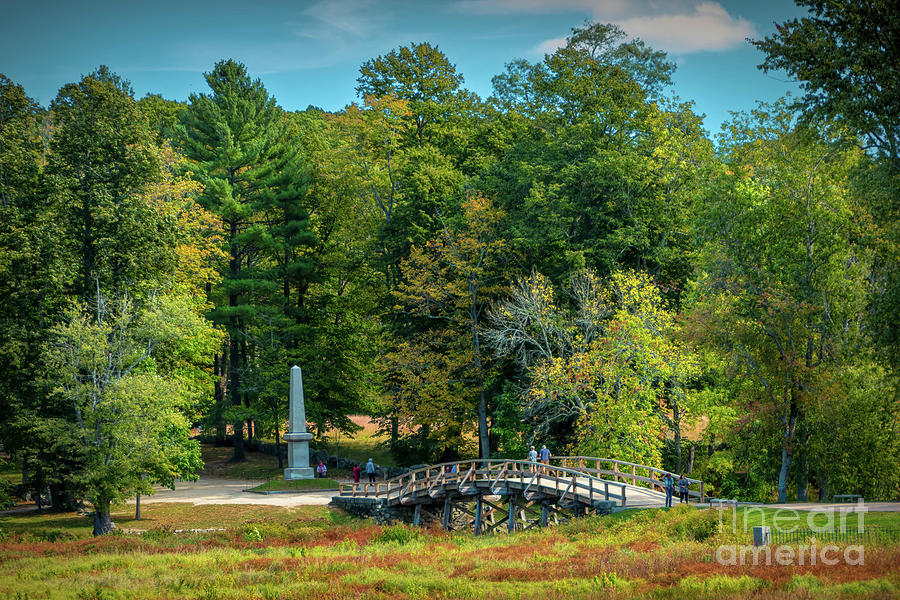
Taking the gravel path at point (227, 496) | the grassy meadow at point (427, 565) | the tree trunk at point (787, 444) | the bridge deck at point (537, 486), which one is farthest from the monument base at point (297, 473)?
the tree trunk at point (787, 444)

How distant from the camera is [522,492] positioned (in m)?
32.0

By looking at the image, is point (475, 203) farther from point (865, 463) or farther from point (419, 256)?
point (865, 463)

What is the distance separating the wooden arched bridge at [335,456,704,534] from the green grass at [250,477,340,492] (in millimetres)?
3200

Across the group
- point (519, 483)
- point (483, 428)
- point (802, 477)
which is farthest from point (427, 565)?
point (483, 428)

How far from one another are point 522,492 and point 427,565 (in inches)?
483

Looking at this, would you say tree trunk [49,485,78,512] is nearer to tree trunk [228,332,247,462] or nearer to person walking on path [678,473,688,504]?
tree trunk [228,332,247,462]

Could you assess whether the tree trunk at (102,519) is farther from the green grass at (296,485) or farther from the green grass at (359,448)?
the green grass at (359,448)

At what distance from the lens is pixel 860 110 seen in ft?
74.5

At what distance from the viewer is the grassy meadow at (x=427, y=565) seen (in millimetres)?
15344

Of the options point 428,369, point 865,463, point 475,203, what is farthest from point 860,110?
point 428,369

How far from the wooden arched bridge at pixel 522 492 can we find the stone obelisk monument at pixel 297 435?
4412 mm

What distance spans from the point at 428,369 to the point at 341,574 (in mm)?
24789

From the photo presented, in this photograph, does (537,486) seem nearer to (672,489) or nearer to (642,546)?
(672,489)

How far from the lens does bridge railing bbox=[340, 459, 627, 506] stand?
93.8 feet
